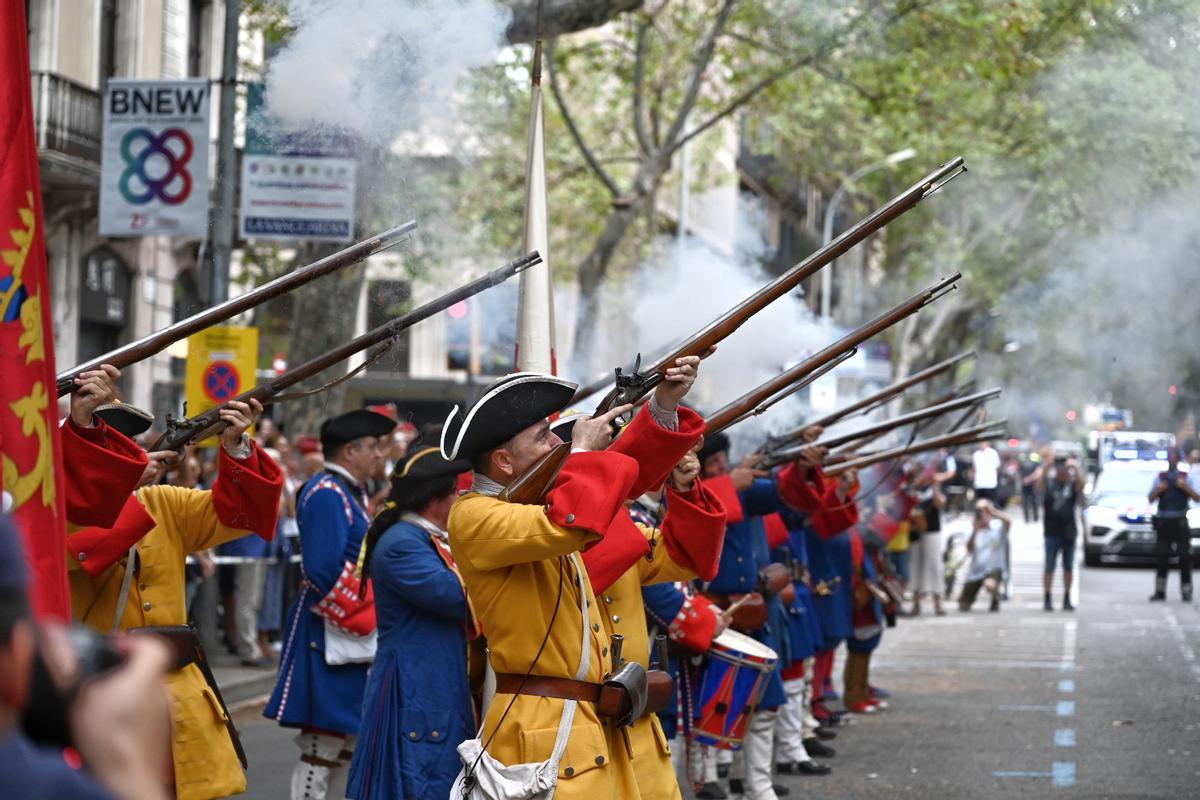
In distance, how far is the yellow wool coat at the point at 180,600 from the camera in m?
5.52

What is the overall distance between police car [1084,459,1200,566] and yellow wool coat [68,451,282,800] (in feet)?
72.7

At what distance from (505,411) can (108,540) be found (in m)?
1.69

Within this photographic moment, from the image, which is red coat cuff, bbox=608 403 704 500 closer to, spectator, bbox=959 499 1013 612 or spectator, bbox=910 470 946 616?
spectator, bbox=910 470 946 616

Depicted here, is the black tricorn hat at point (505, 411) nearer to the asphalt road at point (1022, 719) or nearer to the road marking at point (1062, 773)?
the asphalt road at point (1022, 719)

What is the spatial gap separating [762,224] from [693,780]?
153ft

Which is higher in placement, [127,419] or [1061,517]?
[127,419]

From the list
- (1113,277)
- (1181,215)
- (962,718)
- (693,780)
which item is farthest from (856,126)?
(693,780)

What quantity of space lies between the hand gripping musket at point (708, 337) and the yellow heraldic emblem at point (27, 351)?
1.24 metres

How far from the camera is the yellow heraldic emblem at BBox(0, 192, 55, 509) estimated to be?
3.56 meters

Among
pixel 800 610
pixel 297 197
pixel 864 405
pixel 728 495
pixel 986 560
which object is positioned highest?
pixel 297 197

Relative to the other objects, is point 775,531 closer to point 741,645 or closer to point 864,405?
point 864,405

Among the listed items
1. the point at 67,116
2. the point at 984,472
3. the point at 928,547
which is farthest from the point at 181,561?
the point at 984,472

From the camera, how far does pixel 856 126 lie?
101ft

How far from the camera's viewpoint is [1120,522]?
26.4 m
